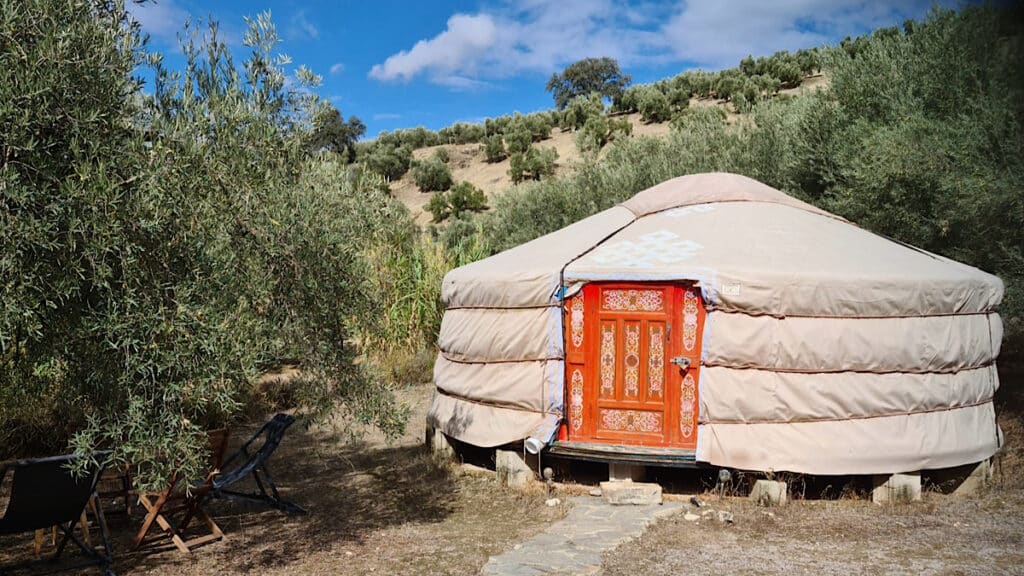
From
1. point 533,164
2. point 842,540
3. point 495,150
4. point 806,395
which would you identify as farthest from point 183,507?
point 495,150

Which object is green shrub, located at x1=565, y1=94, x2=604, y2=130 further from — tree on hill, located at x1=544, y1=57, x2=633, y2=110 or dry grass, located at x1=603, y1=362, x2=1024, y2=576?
dry grass, located at x1=603, y1=362, x2=1024, y2=576

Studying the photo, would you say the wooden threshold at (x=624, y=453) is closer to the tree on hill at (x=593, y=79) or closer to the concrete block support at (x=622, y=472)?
the concrete block support at (x=622, y=472)

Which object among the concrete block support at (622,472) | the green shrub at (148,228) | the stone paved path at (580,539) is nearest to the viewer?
the green shrub at (148,228)

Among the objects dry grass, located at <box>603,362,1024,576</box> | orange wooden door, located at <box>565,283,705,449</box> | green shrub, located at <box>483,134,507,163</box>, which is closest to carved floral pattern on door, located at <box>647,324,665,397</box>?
orange wooden door, located at <box>565,283,705,449</box>

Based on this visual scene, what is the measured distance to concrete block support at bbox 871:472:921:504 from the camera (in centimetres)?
536

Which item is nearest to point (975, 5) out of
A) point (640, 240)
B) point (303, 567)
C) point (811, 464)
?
point (303, 567)

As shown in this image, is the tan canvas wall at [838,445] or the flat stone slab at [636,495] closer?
the tan canvas wall at [838,445]

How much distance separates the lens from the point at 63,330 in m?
3.54

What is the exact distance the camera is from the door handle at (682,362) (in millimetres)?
5574

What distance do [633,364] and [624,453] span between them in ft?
2.09

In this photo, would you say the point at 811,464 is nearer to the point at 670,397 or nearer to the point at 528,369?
the point at 670,397

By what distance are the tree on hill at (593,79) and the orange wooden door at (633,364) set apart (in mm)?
28737

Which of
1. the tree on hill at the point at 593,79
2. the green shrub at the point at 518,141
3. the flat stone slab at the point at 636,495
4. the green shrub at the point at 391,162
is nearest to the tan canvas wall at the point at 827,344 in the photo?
the flat stone slab at the point at 636,495

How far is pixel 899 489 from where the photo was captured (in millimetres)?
5363
